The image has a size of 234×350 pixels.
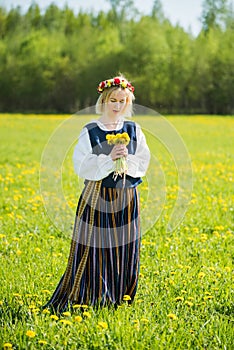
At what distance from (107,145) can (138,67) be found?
49439 mm

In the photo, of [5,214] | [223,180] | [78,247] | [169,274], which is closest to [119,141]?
[78,247]

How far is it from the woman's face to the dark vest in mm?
114

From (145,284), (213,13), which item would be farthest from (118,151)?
(213,13)

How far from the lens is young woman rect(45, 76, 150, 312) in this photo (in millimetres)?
3725

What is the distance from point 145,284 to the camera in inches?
175

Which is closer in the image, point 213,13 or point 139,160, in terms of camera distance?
point 139,160

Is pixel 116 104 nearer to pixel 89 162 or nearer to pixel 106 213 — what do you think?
pixel 89 162

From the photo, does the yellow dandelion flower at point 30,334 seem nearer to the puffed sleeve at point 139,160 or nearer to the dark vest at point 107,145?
the dark vest at point 107,145

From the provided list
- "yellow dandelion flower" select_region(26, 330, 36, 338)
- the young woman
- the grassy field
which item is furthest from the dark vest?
"yellow dandelion flower" select_region(26, 330, 36, 338)

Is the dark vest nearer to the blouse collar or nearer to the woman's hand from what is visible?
the blouse collar

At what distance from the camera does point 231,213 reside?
23.9ft

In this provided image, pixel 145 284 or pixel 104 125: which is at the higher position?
pixel 104 125

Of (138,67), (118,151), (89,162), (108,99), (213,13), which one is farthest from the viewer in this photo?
(213,13)

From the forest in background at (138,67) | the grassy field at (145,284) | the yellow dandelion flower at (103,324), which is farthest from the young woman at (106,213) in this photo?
the forest in background at (138,67)
